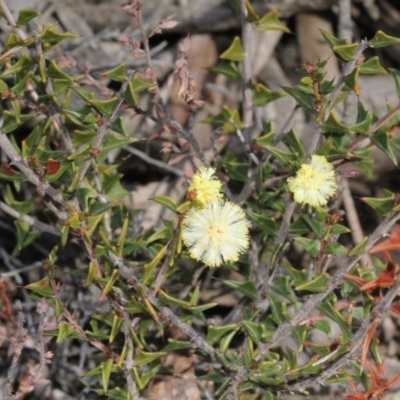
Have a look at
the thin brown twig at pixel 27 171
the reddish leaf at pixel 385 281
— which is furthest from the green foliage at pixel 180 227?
the reddish leaf at pixel 385 281

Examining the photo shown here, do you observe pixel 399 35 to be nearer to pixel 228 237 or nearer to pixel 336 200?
pixel 336 200

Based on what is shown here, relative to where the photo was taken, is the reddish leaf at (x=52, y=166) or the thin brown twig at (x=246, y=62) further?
the thin brown twig at (x=246, y=62)

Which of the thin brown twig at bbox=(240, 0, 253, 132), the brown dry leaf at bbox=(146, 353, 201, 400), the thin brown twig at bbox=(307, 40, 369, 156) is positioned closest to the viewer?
the thin brown twig at bbox=(307, 40, 369, 156)

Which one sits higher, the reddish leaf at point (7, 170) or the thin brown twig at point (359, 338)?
the reddish leaf at point (7, 170)

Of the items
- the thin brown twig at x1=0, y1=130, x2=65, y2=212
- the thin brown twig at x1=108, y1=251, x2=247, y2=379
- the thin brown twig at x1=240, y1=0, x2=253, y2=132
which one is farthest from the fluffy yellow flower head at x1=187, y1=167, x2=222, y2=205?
the thin brown twig at x1=240, y1=0, x2=253, y2=132

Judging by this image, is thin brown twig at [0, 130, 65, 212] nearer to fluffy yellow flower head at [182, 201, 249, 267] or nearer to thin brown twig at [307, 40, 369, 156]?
fluffy yellow flower head at [182, 201, 249, 267]

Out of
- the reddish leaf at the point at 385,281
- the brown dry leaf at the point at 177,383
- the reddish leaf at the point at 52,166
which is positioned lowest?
the brown dry leaf at the point at 177,383

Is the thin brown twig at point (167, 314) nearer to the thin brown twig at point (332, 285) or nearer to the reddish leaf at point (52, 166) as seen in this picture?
the thin brown twig at point (332, 285)

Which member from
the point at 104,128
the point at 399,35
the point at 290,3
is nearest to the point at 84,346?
the point at 104,128
